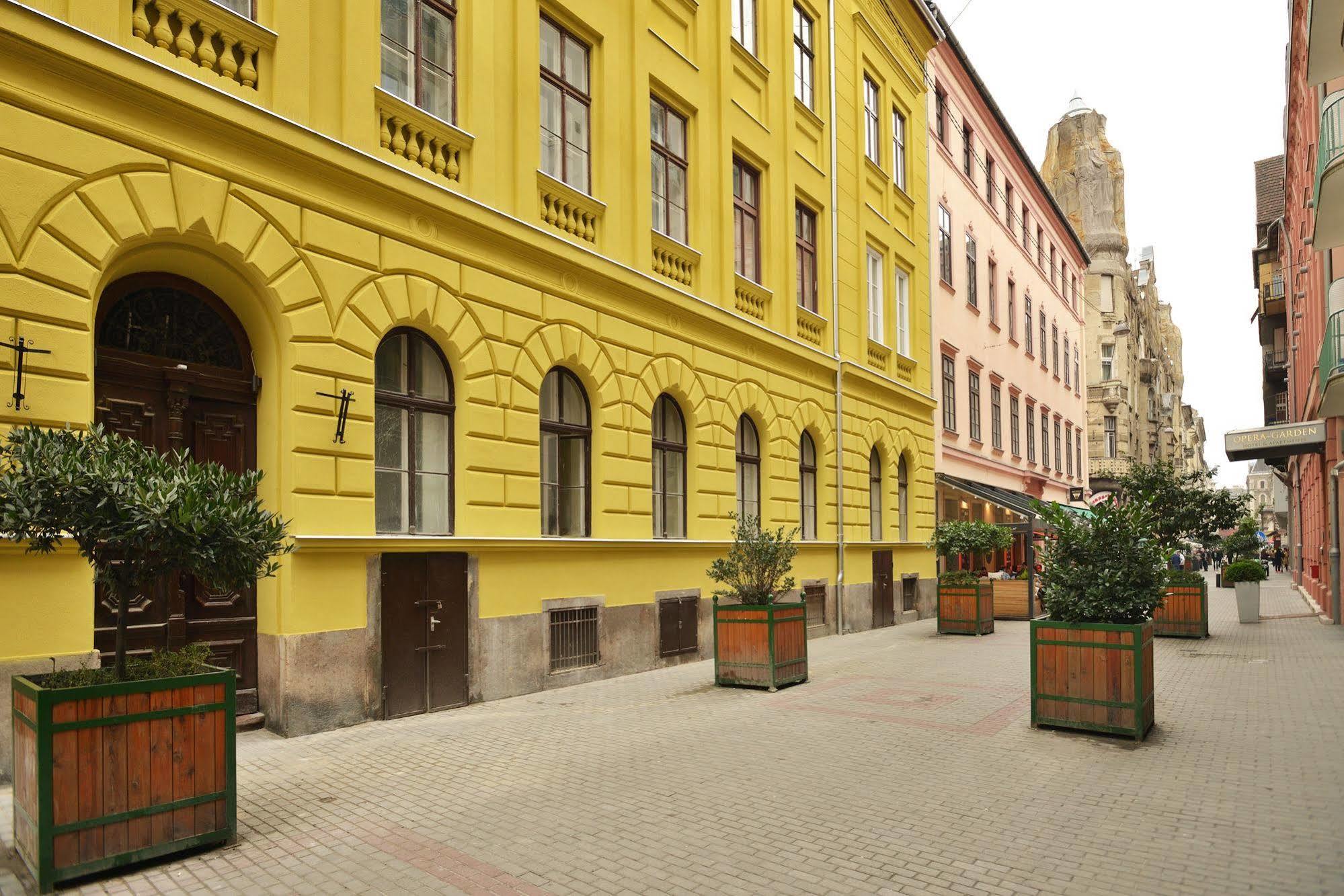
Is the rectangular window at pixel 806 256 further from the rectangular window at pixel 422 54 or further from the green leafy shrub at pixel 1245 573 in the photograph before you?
the green leafy shrub at pixel 1245 573

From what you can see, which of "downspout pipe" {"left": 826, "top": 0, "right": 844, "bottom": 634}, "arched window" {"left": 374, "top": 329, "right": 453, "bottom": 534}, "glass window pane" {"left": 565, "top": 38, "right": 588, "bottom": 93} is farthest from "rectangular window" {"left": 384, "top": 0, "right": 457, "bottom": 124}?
"downspout pipe" {"left": 826, "top": 0, "right": 844, "bottom": 634}

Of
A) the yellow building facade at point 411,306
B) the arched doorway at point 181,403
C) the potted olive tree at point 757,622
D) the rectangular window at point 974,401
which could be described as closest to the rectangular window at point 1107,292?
the rectangular window at point 974,401

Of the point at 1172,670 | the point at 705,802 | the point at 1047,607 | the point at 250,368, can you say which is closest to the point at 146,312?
the point at 250,368

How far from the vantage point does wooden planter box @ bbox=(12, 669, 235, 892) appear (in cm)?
538

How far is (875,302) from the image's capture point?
2356cm

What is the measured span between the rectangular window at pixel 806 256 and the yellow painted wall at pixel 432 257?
0.63 metres

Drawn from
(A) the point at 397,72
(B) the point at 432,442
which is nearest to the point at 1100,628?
(B) the point at 432,442

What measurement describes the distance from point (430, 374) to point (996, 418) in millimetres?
26039

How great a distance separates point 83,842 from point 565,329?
8.68 metres

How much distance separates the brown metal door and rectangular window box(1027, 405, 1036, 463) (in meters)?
16.8

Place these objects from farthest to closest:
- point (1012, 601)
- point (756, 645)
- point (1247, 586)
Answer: point (1012, 601), point (1247, 586), point (756, 645)

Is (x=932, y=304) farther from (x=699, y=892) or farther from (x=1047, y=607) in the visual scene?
(x=699, y=892)

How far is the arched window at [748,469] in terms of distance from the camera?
1775 centimetres

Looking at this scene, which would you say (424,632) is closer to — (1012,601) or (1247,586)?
(1012,601)
